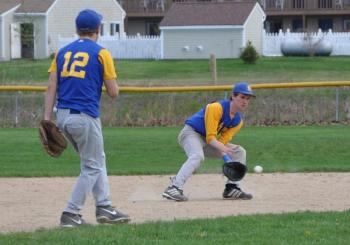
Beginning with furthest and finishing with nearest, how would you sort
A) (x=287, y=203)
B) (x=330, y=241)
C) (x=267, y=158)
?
(x=267, y=158)
(x=287, y=203)
(x=330, y=241)

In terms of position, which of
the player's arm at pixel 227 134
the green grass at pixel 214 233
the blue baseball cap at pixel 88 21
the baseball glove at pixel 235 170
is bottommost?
the green grass at pixel 214 233

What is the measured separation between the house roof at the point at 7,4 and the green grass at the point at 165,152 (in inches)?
1297

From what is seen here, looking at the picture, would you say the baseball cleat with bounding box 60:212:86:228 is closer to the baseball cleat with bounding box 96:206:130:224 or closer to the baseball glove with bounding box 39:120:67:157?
the baseball cleat with bounding box 96:206:130:224

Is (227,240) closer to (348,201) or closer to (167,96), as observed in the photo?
(348,201)

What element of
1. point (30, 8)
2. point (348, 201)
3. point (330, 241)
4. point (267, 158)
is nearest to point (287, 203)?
point (348, 201)

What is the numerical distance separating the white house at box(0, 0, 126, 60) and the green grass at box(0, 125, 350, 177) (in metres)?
32.6

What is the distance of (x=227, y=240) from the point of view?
7.97 meters

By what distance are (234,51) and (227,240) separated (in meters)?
44.6

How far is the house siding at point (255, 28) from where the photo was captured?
52562 mm

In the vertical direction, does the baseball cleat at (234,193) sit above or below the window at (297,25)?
below

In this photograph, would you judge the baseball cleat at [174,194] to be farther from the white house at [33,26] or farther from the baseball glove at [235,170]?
the white house at [33,26]

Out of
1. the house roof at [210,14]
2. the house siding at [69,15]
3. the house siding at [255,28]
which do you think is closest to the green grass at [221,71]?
the house roof at [210,14]

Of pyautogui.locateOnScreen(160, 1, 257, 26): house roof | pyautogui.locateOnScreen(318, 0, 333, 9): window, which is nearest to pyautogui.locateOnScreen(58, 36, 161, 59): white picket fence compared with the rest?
pyautogui.locateOnScreen(160, 1, 257, 26): house roof

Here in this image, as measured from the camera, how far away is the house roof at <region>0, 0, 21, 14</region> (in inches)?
2115
